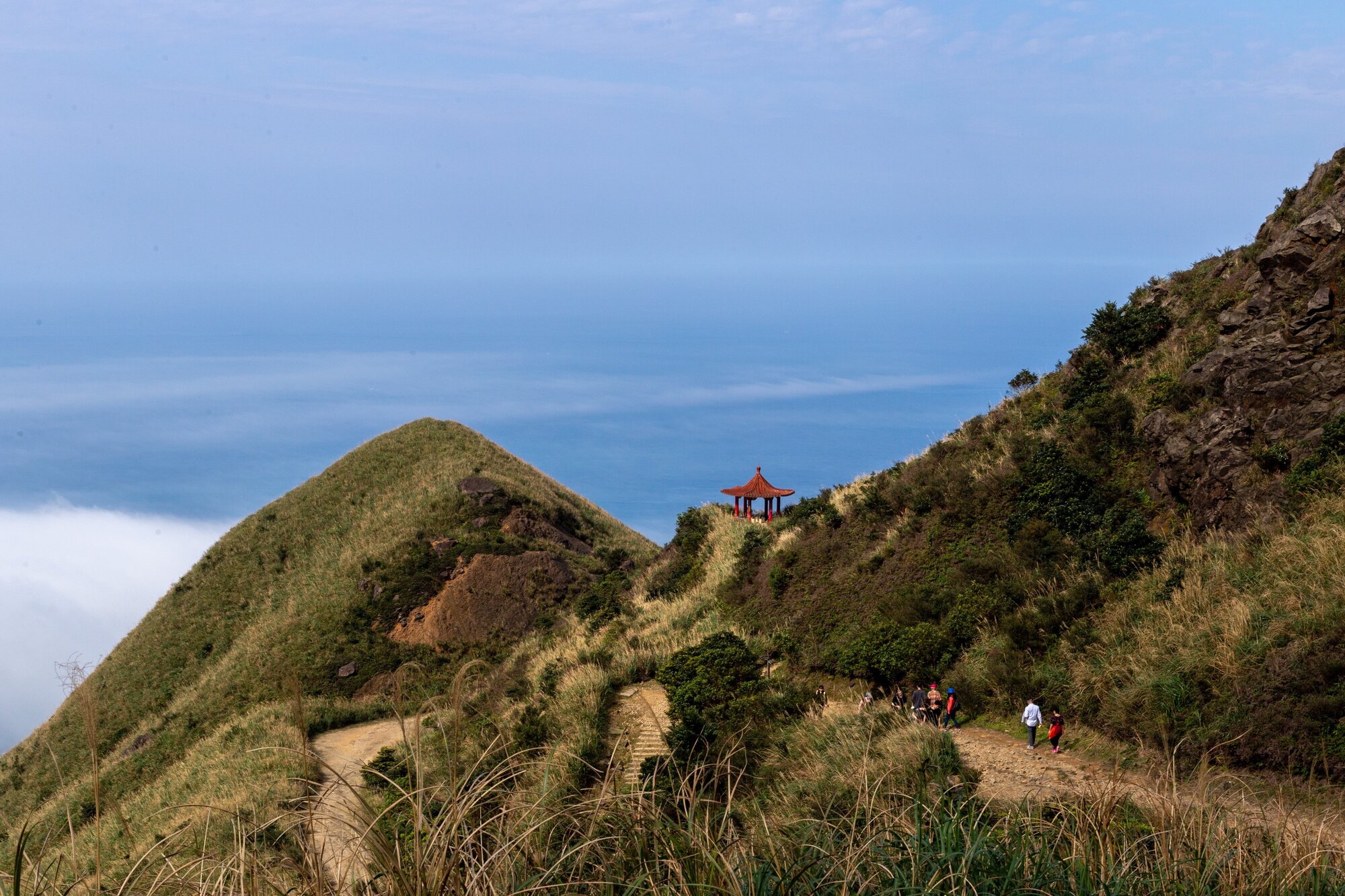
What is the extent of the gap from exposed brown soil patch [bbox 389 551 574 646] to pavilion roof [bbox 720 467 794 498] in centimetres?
930

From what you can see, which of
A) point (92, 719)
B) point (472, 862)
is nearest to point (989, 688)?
point (472, 862)

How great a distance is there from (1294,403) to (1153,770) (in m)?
10.3

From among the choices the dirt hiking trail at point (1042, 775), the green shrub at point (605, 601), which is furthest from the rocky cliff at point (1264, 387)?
the green shrub at point (605, 601)

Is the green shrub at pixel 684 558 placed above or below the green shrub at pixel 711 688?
above

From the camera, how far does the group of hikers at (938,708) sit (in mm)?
15891

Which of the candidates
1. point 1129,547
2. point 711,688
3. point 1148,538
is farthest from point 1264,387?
point 711,688

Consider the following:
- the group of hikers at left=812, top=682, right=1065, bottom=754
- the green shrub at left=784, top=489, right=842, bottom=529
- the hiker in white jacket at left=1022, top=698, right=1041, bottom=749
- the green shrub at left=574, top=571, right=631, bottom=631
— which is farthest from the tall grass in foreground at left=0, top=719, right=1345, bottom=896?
the green shrub at left=574, top=571, right=631, bottom=631

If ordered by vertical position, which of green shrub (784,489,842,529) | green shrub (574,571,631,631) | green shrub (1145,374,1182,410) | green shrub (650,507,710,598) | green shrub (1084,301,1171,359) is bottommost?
green shrub (574,571,631,631)

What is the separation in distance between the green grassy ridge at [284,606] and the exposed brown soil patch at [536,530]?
1.07m

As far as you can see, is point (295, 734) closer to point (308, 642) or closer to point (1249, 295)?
point (308, 642)

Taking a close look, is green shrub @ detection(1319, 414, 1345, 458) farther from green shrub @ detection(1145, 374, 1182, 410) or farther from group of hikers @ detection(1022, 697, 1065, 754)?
group of hikers @ detection(1022, 697, 1065, 754)

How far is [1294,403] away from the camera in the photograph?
19703mm

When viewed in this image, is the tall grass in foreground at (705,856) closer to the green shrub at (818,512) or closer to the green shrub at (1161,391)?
the green shrub at (1161,391)

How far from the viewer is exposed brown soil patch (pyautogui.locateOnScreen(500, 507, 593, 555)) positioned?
147 ft
